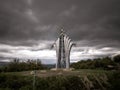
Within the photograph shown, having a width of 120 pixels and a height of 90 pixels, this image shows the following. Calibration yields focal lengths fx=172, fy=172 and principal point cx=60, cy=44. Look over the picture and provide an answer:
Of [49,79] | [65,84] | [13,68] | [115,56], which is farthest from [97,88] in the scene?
[13,68]

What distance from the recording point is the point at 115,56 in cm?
540

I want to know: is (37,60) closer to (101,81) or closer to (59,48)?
(59,48)

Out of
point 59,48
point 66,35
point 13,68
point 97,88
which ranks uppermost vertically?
point 66,35

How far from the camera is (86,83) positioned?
15.4 meters

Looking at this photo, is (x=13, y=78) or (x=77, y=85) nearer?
(x=77, y=85)

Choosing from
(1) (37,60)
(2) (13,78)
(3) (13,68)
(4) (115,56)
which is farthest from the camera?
(1) (37,60)

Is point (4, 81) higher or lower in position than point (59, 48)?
lower

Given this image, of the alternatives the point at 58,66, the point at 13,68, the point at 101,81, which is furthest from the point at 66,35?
the point at 101,81

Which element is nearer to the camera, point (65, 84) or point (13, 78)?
point (65, 84)

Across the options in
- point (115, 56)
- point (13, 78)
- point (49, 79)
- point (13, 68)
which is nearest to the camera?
point (115, 56)

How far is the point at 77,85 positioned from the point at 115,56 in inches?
383

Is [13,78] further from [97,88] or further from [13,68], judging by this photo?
[13,68]

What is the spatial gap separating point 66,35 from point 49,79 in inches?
696

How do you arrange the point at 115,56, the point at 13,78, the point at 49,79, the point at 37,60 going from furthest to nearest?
the point at 37,60 < the point at 13,78 < the point at 49,79 < the point at 115,56
